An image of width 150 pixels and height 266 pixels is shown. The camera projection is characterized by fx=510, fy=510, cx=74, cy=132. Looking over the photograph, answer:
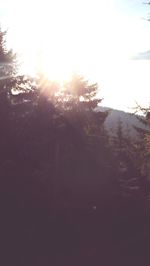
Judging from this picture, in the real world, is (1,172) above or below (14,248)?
above

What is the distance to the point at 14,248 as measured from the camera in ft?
56.0

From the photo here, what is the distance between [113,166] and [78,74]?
68.0ft

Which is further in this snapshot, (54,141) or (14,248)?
(54,141)

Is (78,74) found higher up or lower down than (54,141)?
higher up

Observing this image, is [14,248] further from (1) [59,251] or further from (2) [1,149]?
(2) [1,149]

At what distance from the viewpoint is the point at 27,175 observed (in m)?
19.6

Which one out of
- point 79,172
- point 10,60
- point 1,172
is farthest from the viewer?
point 10,60

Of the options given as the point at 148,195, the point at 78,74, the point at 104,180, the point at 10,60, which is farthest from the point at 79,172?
the point at 78,74

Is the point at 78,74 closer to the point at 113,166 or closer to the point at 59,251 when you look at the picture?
the point at 113,166

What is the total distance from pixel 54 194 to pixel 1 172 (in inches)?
85.2

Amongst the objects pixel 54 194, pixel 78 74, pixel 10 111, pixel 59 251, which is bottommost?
pixel 59 251

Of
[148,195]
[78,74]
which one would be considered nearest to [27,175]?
[148,195]

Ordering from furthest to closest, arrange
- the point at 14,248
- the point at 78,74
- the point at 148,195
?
the point at 78,74, the point at 148,195, the point at 14,248

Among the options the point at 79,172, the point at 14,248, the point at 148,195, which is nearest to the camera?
the point at 14,248
